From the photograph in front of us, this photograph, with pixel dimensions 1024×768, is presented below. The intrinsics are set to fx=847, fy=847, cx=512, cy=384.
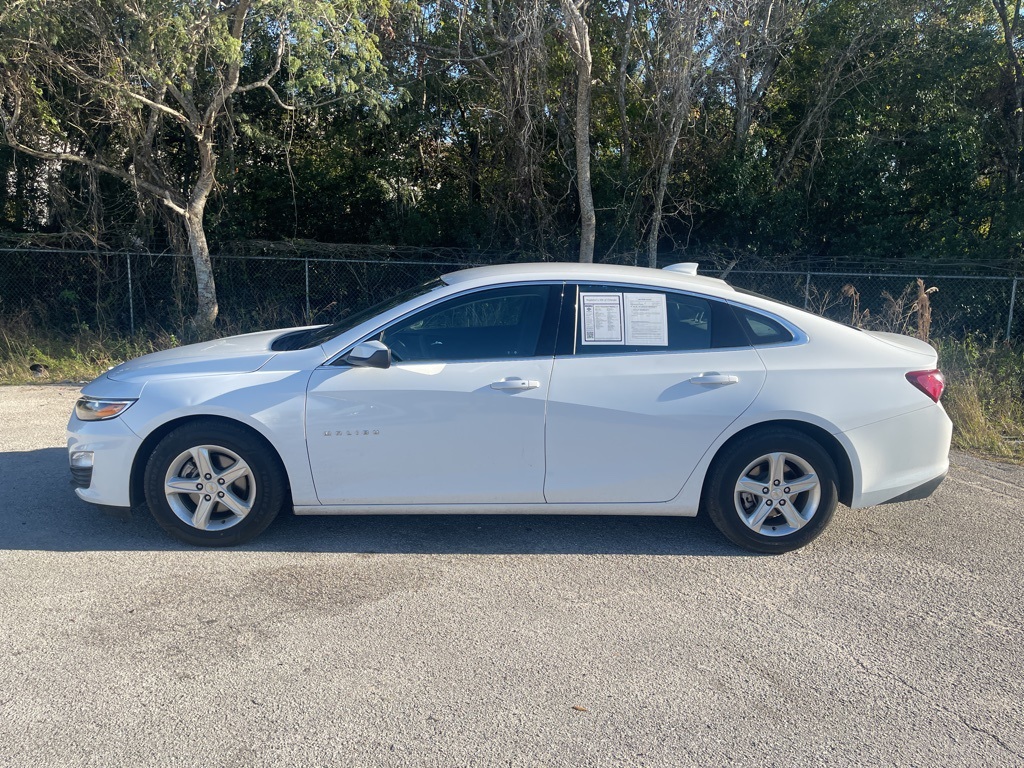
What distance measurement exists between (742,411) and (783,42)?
1087 centimetres

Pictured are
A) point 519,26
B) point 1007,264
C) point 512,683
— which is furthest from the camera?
point 1007,264

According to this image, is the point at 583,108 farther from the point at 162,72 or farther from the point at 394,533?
the point at 394,533

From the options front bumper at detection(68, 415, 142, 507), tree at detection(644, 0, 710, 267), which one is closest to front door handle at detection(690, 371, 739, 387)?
front bumper at detection(68, 415, 142, 507)

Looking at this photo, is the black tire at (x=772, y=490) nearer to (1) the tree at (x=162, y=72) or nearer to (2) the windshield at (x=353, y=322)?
(2) the windshield at (x=353, y=322)

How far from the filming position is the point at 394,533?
518 cm

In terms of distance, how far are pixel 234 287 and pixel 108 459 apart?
9.69 meters

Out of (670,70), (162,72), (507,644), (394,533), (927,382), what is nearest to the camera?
(507,644)

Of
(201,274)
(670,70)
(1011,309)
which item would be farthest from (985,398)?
(201,274)

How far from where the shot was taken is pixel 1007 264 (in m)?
13.1

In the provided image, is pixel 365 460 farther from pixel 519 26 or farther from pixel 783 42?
pixel 783 42

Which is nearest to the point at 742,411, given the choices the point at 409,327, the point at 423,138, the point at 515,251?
the point at 409,327

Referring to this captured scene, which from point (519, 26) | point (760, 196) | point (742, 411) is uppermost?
point (519, 26)

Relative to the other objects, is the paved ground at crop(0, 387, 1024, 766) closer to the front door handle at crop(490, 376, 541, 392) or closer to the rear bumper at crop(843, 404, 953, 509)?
the rear bumper at crop(843, 404, 953, 509)

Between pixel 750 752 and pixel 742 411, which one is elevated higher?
pixel 742 411
